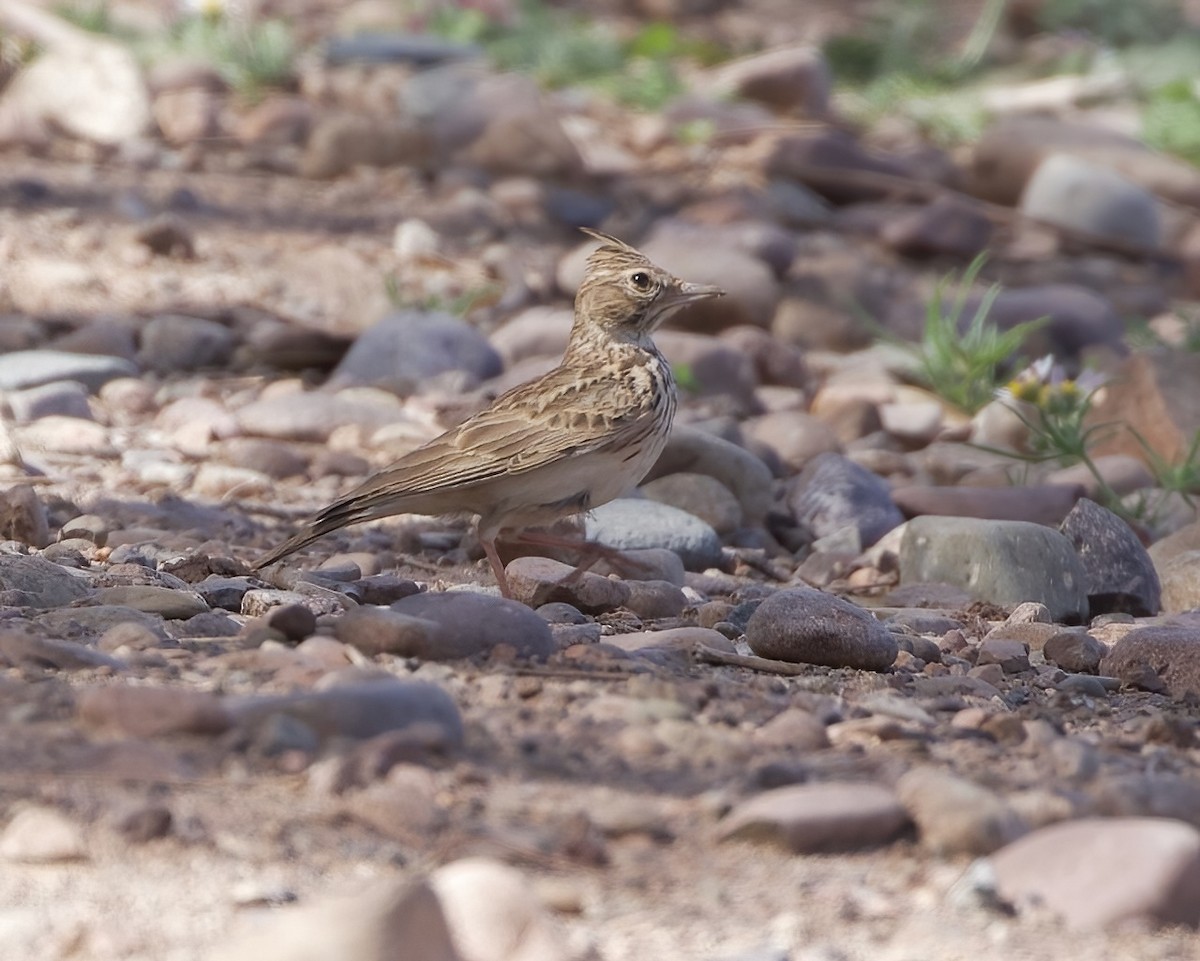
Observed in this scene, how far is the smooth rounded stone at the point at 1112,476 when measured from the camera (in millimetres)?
7691

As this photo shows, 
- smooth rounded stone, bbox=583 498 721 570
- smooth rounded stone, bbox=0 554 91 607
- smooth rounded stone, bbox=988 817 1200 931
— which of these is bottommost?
smooth rounded stone, bbox=583 498 721 570

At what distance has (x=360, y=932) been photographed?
9.03 feet

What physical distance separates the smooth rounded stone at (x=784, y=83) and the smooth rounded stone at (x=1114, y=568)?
26.8 ft

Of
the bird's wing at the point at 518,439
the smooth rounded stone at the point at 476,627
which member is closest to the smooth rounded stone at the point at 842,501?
the bird's wing at the point at 518,439

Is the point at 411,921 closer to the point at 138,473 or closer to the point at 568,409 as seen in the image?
the point at 568,409

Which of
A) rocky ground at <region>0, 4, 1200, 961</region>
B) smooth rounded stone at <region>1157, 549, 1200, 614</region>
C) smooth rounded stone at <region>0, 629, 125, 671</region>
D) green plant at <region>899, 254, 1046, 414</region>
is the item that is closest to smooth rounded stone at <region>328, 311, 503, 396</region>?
rocky ground at <region>0, 4, 1200, 961</region>

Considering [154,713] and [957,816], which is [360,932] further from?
[957,816]

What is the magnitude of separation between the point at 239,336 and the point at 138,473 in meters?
2.01

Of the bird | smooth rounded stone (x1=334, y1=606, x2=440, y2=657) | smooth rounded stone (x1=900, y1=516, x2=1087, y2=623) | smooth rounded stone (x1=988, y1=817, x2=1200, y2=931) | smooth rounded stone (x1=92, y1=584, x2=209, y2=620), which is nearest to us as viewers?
smooth rounded stone (x1=988, y1=817, x2=1200, y2=931)

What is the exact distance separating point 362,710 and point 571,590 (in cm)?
187

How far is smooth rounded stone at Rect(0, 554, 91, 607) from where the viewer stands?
16.0 feet

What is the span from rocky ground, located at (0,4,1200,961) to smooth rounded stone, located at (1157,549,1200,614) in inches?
2.9

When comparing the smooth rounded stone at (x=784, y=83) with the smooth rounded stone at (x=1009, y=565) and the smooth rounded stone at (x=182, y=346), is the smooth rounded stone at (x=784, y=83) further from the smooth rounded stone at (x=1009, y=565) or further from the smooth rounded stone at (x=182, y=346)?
the smooth rounded stone at (x=1009, y=565)

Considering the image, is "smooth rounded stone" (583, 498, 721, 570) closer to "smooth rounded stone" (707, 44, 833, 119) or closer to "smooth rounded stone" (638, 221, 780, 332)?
"smooth rounded stone" (638, 221, 780, 332)
